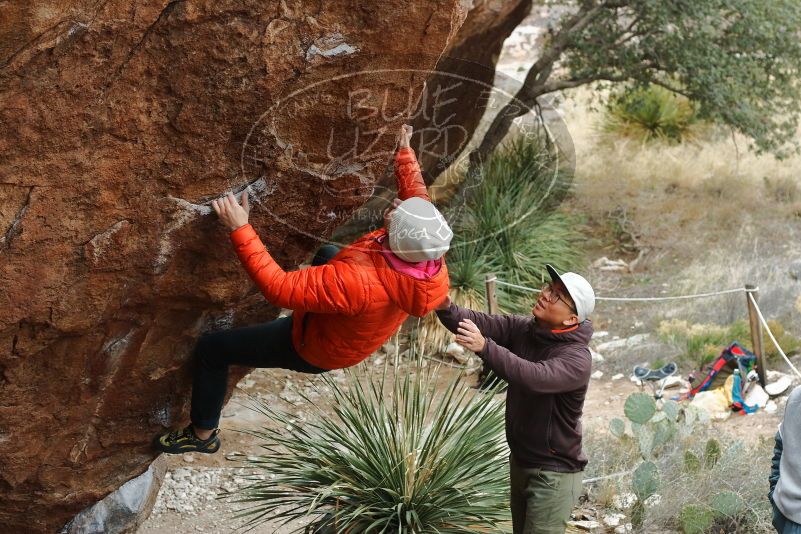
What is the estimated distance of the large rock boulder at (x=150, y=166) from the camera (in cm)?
365

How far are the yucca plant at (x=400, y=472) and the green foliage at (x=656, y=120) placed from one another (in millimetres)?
10387

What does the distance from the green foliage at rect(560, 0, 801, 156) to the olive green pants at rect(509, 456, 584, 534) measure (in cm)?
758

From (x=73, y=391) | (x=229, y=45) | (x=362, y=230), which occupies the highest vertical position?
(x=229, y=45)

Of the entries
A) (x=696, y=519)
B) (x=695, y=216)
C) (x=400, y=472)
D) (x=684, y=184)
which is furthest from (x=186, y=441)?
(x=684, y=184)

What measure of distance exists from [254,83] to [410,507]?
2.33m

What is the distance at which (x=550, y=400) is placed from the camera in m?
4.05

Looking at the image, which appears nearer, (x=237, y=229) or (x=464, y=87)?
(x=237, y=229)

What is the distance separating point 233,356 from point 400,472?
112cm

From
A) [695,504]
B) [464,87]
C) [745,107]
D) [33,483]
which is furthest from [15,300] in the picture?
[745,107]

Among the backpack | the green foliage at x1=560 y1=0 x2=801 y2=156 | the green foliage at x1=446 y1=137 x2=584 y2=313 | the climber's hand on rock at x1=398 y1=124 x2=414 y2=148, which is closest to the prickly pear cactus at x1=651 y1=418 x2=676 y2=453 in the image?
the backpack

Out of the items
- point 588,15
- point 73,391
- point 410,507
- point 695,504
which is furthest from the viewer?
point 588,15

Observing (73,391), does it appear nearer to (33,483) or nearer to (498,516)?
(33,483)

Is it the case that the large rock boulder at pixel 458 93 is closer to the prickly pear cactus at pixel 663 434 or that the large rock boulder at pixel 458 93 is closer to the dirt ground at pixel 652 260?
the dirt ground at pixel 652 260

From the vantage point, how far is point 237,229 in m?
3.97
